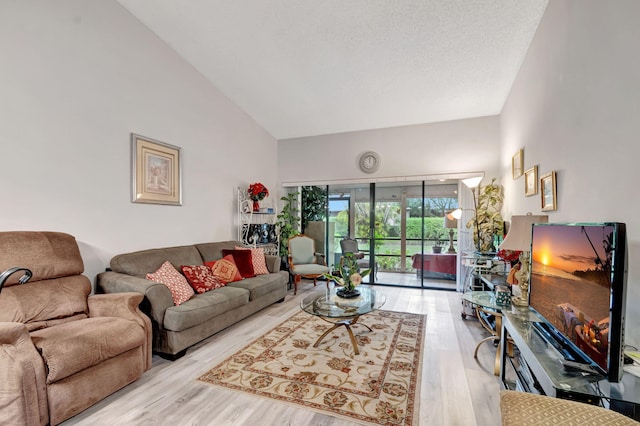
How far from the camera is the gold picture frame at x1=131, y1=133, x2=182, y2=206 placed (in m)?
3.20

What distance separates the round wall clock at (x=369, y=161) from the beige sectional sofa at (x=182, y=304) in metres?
2.79

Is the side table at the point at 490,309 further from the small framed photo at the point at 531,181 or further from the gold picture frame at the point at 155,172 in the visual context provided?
the gold picture frame at the point at 155,172

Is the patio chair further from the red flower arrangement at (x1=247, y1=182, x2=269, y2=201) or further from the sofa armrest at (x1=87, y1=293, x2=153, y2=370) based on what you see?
the sofa armrest at (x1=87, y1=293, x2=153, y2=370)

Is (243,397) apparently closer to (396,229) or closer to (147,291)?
(147,291)

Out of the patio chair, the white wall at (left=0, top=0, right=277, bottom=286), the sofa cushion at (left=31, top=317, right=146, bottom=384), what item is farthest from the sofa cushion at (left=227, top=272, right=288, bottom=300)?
the patio chair

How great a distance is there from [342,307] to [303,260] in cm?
242

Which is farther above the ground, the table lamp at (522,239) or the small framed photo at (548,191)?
the small framed photo at (548,191)

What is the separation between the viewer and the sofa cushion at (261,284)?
357 centimetres

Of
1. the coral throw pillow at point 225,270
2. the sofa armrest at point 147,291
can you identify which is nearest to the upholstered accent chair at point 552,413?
the sofa armrest at point 147,291

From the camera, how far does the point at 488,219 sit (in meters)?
4.21

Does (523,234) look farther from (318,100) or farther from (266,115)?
(266,115)

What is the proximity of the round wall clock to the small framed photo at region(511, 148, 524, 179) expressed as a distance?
2.19m

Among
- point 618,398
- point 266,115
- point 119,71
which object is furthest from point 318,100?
point 618,398

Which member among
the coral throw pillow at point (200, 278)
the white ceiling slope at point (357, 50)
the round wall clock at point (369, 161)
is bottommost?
the coral throw pillow at point (200, 278)
